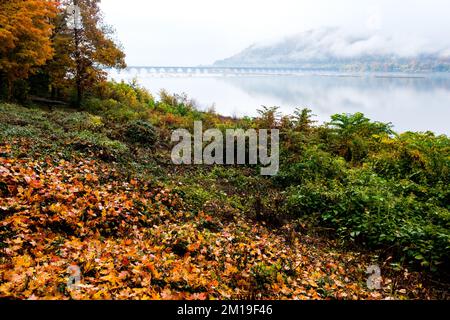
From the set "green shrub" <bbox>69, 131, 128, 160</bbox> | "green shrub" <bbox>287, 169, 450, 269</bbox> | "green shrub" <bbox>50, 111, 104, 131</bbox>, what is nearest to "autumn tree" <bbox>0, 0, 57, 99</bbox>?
"green shrub" <bbox>50, 111, 104, 131</bbox>

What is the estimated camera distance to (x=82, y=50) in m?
18.2

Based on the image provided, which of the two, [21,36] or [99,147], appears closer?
[99,147]

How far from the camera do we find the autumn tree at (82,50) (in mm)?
17922

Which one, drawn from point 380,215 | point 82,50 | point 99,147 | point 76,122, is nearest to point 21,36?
point 82,50

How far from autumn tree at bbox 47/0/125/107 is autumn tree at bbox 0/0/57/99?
1878 millimetres

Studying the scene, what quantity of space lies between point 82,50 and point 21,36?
3.82 m

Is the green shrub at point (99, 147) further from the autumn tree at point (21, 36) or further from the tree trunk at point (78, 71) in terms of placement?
the tree trunk at point (78, 71)

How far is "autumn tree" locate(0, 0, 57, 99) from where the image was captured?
13.3 m

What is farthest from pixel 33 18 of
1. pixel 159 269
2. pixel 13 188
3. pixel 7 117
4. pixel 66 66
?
pixel 159 269

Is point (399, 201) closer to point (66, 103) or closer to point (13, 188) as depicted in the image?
point (13, 188)

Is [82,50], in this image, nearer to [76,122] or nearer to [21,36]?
[21,36]

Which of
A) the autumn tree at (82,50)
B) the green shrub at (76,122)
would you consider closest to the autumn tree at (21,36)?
the autumn tree at (82,50)

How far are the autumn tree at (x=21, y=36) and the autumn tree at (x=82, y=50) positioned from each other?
1.88m

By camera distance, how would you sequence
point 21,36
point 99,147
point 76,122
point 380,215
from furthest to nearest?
point 21,36 < point 76,122 < point 99,147 < point 380,215
